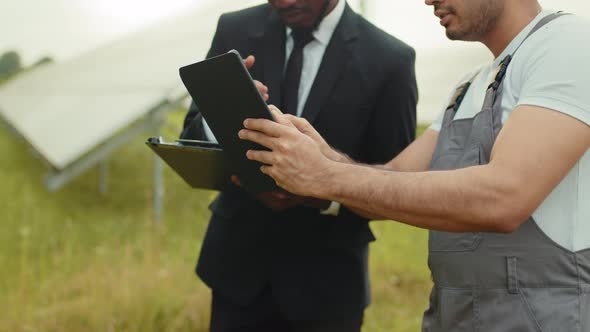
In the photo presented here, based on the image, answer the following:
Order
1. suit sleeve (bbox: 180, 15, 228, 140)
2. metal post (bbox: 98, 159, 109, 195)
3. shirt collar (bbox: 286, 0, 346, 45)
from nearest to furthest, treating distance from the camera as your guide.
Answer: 1. suit sleeve (bbox: 180, 15, 228, 140)
2. shirt collar (bbox: 286, 0, 346, 45)
3. metal post (bbox: 98, 159, 109, 195)

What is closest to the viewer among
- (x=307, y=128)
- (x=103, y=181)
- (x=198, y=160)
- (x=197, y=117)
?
(x=307, y=128)

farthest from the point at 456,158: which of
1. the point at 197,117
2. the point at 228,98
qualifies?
the point at 197,117

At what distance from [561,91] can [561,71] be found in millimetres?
46

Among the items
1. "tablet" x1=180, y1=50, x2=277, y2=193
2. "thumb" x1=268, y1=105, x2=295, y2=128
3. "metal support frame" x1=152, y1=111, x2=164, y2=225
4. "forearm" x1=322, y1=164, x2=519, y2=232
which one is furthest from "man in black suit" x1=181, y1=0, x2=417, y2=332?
"metal support frame" x1=152, y1=111, x2=164, y2=225

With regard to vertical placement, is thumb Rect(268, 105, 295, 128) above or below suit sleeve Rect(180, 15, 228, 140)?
above

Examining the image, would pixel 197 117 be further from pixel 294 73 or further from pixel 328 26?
pixel 328 26

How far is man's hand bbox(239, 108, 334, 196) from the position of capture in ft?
4.36

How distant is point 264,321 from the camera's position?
199 centimetres

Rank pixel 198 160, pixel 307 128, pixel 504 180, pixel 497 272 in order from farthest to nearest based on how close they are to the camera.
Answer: pixel 198 160, pixel 307 128, pixel 497 272, pixel 504 180

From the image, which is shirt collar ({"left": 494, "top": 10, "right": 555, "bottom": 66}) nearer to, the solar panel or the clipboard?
the clipboard

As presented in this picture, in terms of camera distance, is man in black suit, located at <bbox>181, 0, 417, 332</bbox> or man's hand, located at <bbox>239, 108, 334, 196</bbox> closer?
man's hand, located at <bbox>239, 108, 334, 196</bbox>

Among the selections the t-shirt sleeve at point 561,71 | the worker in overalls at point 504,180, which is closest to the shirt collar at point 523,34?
the worker in overalls at point 504,180

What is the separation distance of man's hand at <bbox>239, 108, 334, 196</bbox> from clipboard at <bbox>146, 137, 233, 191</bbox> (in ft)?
0.68

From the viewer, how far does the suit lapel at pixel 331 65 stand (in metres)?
1.91
